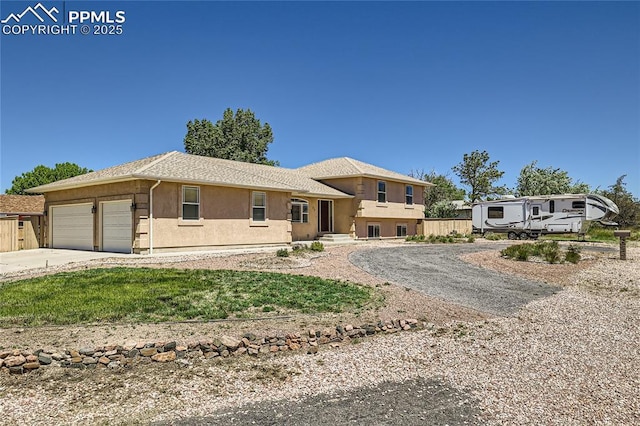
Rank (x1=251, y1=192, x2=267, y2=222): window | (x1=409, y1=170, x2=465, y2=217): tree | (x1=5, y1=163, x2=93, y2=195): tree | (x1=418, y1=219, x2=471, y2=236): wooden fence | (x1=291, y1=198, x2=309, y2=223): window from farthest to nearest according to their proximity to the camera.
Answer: (x1=5, y1=163, x2=93, y2=195): tree < (x1=409, y1=170, x2=465, y2=217): tree < (x1=418, y1=219, x2=471, y2=236): wooden fence < (x1=291, y1=198, x2=309, y2=223): window < (x1=251, y1=192, x2=267, y2=222): window

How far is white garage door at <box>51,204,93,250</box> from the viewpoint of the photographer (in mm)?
18250

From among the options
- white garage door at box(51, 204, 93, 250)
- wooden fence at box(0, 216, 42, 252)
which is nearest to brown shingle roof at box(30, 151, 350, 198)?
white garage door at box(51, 204, 93, 250)

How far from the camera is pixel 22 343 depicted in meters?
5.32

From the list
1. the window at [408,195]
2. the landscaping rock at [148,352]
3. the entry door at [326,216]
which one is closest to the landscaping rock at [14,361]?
the landscaping rock at [148,352]

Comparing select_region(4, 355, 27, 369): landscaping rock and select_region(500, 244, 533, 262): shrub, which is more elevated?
select_region(500, 244, 533, 262): shrub

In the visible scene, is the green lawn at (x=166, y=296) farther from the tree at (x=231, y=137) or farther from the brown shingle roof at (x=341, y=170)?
the tree at (x=231, y=137)

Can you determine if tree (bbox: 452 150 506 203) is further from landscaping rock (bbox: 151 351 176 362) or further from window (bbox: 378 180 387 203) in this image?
landscaping rock (bbox: 151 351 176 362)

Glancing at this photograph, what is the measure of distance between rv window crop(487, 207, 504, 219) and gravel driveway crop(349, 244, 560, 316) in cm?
1554

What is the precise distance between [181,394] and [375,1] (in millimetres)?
14453

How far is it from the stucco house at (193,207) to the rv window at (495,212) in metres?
9.23

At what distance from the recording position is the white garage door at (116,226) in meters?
16.4

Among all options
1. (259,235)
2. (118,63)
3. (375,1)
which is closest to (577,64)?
(375,1)

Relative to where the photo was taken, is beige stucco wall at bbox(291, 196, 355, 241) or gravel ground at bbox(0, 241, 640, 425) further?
beige stucco wall at bbox(291, 196, 355, 241)

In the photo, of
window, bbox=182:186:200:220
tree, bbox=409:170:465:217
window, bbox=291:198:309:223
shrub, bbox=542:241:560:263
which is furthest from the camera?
tree, bbox=409:170:465:217
